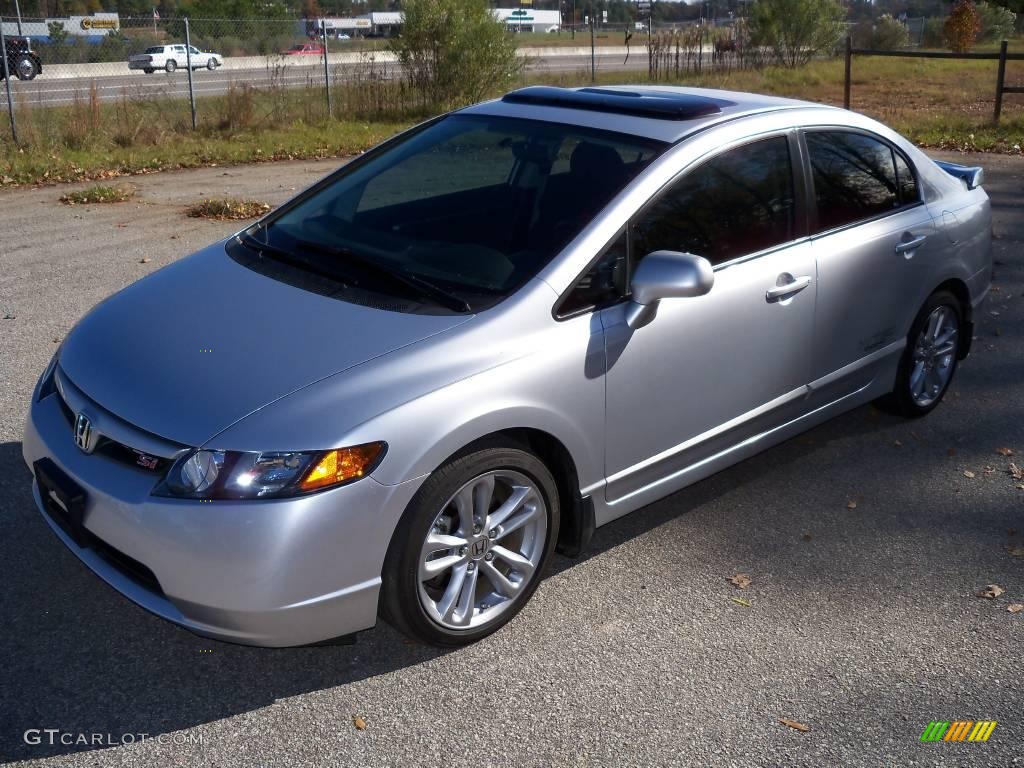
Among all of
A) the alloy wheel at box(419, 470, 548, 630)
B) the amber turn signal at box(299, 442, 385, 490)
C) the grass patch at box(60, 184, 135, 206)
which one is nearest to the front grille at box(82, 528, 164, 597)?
the amber turn signal at box(299, 442, 385, 490)

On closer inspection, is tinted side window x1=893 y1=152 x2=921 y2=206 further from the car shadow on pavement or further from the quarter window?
the car shadow on pavement

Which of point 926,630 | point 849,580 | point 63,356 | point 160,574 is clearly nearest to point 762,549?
point 849,580

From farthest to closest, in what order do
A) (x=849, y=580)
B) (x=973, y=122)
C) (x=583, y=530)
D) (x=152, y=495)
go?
(x=973, y=122), (x=849, y=580), (x=583, y=530), (x=152, y=495)

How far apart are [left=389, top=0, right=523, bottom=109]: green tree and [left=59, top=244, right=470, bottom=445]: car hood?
648 inches

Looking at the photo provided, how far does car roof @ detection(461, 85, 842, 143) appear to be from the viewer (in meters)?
4.13

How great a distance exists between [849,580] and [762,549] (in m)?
0.38

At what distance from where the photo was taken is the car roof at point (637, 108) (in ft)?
13.5

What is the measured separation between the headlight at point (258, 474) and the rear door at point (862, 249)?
2.43m

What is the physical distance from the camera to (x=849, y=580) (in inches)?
160

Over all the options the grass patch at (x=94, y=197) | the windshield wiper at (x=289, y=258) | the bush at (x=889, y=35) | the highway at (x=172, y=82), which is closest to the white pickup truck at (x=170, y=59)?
the highway at (x=172, y=82)

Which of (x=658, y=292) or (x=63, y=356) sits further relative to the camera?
(x=63, y=356)

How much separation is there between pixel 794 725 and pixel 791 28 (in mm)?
33329

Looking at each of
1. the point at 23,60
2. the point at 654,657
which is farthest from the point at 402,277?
the point at 23,60

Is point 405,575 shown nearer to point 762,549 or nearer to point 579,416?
point 579,416
